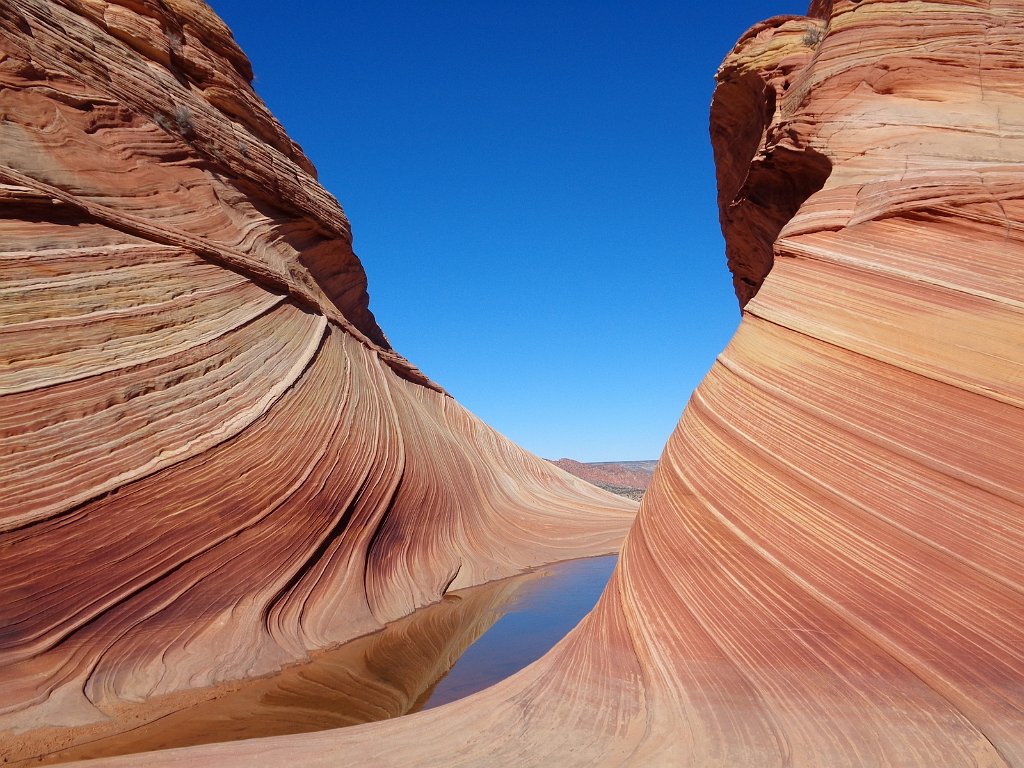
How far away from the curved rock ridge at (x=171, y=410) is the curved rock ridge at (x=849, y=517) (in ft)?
6.47

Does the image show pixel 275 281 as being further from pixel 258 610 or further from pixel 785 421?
pixel 785 421

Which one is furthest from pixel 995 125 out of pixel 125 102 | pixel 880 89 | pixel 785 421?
pixel 125 102

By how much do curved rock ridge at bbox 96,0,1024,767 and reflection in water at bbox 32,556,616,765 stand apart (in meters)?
0.89

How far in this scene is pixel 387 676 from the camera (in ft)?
16.6

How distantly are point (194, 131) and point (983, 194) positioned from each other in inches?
291

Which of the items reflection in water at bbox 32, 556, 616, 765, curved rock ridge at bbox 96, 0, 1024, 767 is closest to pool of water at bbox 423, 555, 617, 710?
reflection in water at bbox 32, 556, 616, 765

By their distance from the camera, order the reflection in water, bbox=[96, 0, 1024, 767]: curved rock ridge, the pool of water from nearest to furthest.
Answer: bbox=[96, 0, 1024, 767]: curved rock ridge
the reflection in water
the pool of water

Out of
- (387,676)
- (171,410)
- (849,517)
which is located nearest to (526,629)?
(387,676)

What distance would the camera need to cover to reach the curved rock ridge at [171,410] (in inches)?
181

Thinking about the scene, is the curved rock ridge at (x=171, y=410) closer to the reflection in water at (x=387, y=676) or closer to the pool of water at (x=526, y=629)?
the reflection in water at (x=387, y=676)

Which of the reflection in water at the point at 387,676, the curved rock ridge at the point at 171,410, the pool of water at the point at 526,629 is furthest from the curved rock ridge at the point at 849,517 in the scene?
the curved rock ridge at the point at 171,410

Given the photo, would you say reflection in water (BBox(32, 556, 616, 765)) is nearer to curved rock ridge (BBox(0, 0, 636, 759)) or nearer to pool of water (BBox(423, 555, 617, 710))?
pool of water (BBox(423, 555, 617, 710))

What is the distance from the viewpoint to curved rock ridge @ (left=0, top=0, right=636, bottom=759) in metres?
4.60

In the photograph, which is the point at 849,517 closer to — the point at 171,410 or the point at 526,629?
the point at 526,629
